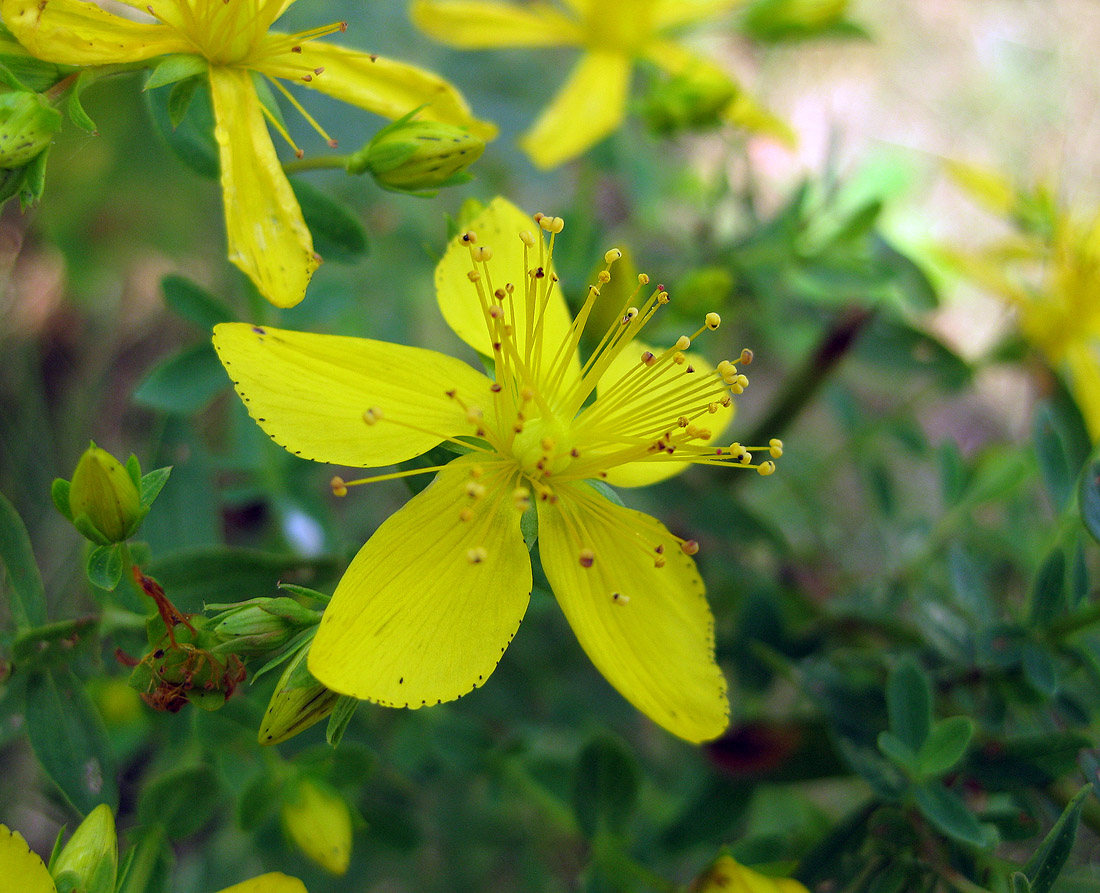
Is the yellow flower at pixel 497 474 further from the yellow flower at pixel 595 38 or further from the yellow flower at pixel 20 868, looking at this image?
the yellow flower at pixel 595 38

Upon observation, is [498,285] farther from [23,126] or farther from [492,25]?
[492,25]

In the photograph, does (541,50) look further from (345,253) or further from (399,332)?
(345,253)

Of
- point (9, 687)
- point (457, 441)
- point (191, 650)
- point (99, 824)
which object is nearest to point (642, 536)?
point (457, 441)

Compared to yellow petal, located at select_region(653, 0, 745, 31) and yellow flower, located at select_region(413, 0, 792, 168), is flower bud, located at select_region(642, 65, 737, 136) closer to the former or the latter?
yellow flower, located at select_region(413, 0, 792, 168)

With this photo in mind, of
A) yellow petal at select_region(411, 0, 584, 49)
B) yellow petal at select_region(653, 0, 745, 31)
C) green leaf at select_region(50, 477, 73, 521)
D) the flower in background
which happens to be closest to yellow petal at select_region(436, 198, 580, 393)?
green leaf at select_region(50, 477, 73, 521)

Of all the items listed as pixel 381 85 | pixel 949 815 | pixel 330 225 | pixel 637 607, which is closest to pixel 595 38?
pixel 381 85

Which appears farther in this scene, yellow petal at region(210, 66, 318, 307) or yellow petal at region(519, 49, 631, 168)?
yellow petal at region(519, 49, 631, 168)
